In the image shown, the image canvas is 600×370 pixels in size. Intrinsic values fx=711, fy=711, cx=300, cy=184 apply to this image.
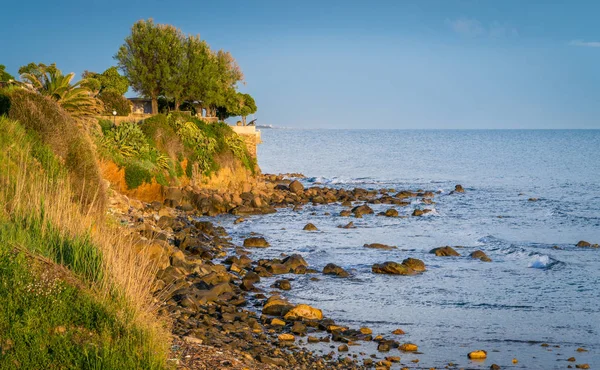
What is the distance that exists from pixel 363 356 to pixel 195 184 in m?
29.1

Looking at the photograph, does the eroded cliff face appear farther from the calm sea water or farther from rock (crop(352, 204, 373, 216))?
rock (crop(352, 204, 373, 216))

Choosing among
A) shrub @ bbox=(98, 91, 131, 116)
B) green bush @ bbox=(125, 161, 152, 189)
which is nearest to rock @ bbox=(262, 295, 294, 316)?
green bush @ bbox=(125, 161, 152, 189)

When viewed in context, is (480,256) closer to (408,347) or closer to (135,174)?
(408,347)

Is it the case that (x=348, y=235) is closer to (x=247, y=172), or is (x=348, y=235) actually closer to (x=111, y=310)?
(x=247, y=172)

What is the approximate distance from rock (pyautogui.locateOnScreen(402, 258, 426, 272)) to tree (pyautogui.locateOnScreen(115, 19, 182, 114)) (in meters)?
41.3

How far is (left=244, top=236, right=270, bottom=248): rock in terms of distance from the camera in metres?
27.1

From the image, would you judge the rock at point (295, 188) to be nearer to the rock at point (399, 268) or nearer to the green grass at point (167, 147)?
the green grass at point (167, 147)

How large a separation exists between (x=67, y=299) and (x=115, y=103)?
1753 inches

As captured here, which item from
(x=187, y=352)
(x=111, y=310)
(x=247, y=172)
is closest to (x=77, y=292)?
(x=111, y=310)

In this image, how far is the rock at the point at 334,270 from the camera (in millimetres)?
21688

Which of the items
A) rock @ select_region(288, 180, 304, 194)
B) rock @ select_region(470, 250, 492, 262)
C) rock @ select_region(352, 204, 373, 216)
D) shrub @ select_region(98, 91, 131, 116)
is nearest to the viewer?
rock @ select_region(470, 250, 492, 262)

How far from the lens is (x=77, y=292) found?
9.96 m

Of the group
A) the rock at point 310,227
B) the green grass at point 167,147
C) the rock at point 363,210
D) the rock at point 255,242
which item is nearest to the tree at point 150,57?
the green grass at point 167,147

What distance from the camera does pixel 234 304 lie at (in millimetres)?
17344
